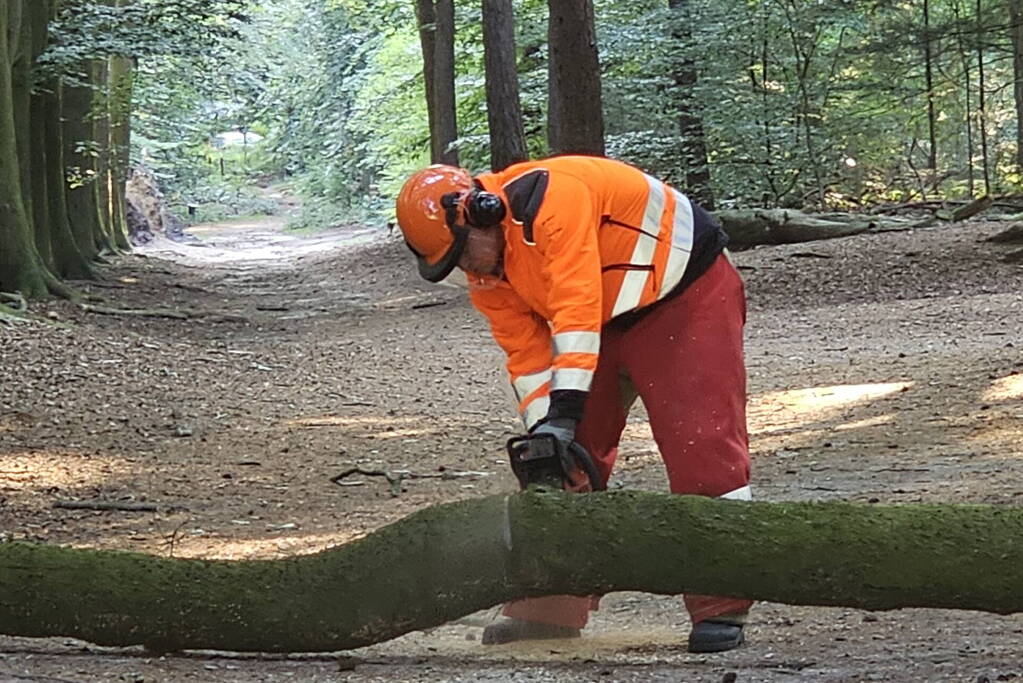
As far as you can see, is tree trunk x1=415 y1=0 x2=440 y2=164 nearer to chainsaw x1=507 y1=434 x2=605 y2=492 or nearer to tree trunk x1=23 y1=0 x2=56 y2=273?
tree trunk x1=23 y1=0 x2=56 y2=273

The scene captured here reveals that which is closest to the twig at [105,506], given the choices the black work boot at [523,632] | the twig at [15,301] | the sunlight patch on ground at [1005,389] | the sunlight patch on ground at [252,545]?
the sunlight patch on ground at [252,545]

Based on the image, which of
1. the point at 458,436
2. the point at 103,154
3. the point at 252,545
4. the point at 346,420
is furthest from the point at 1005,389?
the point at 103,154

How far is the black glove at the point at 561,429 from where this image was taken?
392 centimetres

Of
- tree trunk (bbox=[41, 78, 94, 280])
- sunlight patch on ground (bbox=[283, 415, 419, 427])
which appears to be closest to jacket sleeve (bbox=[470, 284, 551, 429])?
sunlight patch on ground (bbox=[283, 415, 419, 427])

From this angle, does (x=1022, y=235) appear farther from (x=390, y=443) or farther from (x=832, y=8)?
(x=390, y=443)

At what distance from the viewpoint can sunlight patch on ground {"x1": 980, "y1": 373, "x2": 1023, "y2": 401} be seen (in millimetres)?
8492

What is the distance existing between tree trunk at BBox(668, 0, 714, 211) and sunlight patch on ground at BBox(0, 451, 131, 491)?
49.7ft

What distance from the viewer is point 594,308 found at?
13.0 feet

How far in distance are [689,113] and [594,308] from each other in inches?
733

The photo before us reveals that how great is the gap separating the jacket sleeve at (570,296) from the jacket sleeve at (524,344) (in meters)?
0.34

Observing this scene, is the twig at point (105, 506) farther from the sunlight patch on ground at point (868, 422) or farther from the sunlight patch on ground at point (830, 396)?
the sunlight patch on ground at point (830, 396)

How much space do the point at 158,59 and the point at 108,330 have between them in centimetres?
745

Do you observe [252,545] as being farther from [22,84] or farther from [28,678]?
[22,84]

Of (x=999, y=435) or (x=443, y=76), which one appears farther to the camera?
(x=443, y=76)
